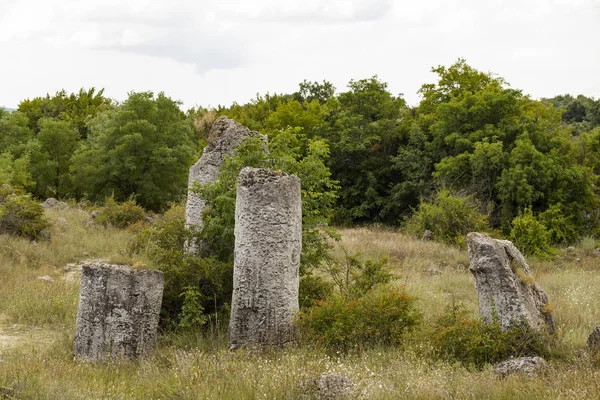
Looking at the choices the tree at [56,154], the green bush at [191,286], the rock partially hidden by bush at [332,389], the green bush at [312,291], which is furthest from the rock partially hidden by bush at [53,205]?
the rock partially hidden by bush at [332,389]

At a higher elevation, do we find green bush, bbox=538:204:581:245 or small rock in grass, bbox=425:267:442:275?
green bush, bbox=538:204:581:245

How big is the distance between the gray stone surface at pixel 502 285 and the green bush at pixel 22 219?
1329 centimetres

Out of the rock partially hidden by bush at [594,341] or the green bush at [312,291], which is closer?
the rock partially hidden by bush at [594,341]

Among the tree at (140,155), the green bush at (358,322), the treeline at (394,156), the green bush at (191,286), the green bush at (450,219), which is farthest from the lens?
the tree at (140,155)

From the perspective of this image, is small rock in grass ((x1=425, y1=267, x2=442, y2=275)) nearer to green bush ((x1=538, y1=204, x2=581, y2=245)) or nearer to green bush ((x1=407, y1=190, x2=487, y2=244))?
green bush ((x1=407, y1=190, x2=487, y2=244))

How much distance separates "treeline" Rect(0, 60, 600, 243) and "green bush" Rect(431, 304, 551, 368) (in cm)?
1391

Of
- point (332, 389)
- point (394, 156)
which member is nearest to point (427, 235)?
point (394, 156)

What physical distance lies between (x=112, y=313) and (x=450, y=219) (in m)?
17.4

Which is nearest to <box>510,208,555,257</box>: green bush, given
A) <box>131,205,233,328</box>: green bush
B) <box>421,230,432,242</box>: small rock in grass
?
<box>421,230,432,242</box>: small rock in grass

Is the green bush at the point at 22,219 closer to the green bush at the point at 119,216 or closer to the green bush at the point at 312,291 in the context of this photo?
the green bush at the point at 119,216

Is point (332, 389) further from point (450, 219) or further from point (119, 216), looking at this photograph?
point (450, 219)

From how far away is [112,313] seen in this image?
823cm

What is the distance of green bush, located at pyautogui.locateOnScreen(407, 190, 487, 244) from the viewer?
74.4ft

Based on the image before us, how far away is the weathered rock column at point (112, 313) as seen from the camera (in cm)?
820
